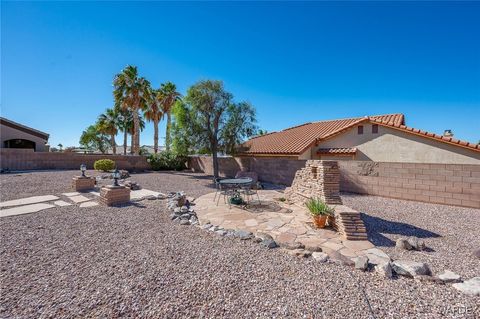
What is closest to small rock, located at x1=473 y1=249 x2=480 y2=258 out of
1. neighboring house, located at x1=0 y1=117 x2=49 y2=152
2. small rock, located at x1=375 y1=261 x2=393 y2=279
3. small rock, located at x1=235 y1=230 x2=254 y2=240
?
small rock, located at x1=375 y1=261 x2=393 y2=279

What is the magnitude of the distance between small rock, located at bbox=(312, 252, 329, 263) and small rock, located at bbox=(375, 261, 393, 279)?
0.79 metres

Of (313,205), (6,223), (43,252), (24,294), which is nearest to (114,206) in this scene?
(6,223)

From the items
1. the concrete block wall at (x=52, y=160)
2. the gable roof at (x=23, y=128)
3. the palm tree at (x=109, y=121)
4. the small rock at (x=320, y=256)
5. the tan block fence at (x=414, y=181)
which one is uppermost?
the palm tree at (x=109, y=121)

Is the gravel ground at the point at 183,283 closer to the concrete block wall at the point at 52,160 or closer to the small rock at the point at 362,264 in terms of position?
the small rock at the point at 362,264

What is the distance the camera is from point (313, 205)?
5.79 meters

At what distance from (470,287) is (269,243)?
9.88 ft

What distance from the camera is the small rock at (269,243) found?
14.6 feet

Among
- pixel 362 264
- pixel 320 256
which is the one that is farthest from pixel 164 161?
pixel 362 264

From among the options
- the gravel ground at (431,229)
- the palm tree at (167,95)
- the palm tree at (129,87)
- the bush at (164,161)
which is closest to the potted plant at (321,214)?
the gravel ground at (431,229)

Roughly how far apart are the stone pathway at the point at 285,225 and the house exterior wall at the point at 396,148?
8.38 m

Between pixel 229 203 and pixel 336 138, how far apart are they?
10152mm

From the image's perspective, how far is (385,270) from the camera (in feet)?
11.2

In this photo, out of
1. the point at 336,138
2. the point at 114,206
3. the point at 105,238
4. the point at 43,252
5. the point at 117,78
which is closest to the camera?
the point at 43,252

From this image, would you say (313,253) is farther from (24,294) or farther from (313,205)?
(24,294)
